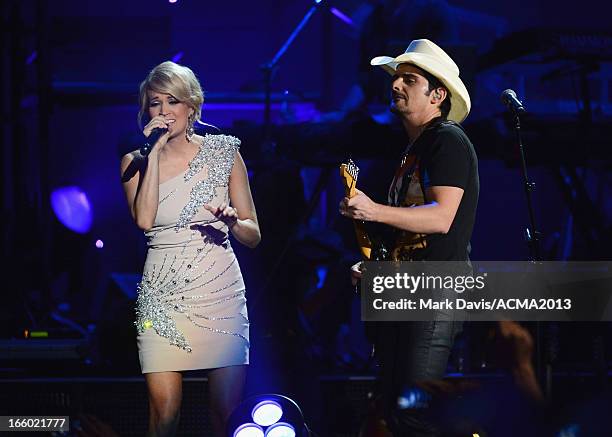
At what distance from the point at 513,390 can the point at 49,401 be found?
3395mm

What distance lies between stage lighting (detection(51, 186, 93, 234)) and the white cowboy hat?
3989 mm

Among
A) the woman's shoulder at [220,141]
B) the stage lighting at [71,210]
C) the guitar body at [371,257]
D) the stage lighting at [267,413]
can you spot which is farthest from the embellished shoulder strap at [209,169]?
the stage lighting at [71,210]

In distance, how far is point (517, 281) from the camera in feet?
15.7

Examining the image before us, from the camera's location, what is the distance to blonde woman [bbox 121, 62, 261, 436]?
3547 millimetres

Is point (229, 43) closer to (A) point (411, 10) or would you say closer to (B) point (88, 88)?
(B) point (88, 88)

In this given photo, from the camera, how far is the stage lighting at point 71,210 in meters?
6.92

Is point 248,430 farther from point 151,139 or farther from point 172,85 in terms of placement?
point 172,85

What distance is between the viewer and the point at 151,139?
3.67 m

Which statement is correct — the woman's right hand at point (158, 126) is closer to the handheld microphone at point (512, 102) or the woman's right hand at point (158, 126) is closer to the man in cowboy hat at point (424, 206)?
the man in cowboy hat at point (424, 206)

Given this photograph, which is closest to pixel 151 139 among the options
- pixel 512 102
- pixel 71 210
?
pixel 512 102

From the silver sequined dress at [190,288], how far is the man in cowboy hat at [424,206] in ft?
1.95

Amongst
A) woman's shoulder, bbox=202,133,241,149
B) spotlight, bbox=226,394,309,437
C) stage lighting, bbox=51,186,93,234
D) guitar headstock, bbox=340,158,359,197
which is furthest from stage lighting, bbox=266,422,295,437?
stage lighting, bbox=51,186,93,234

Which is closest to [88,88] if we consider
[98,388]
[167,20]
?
[167,20]

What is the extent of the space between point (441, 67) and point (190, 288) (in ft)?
4.09
